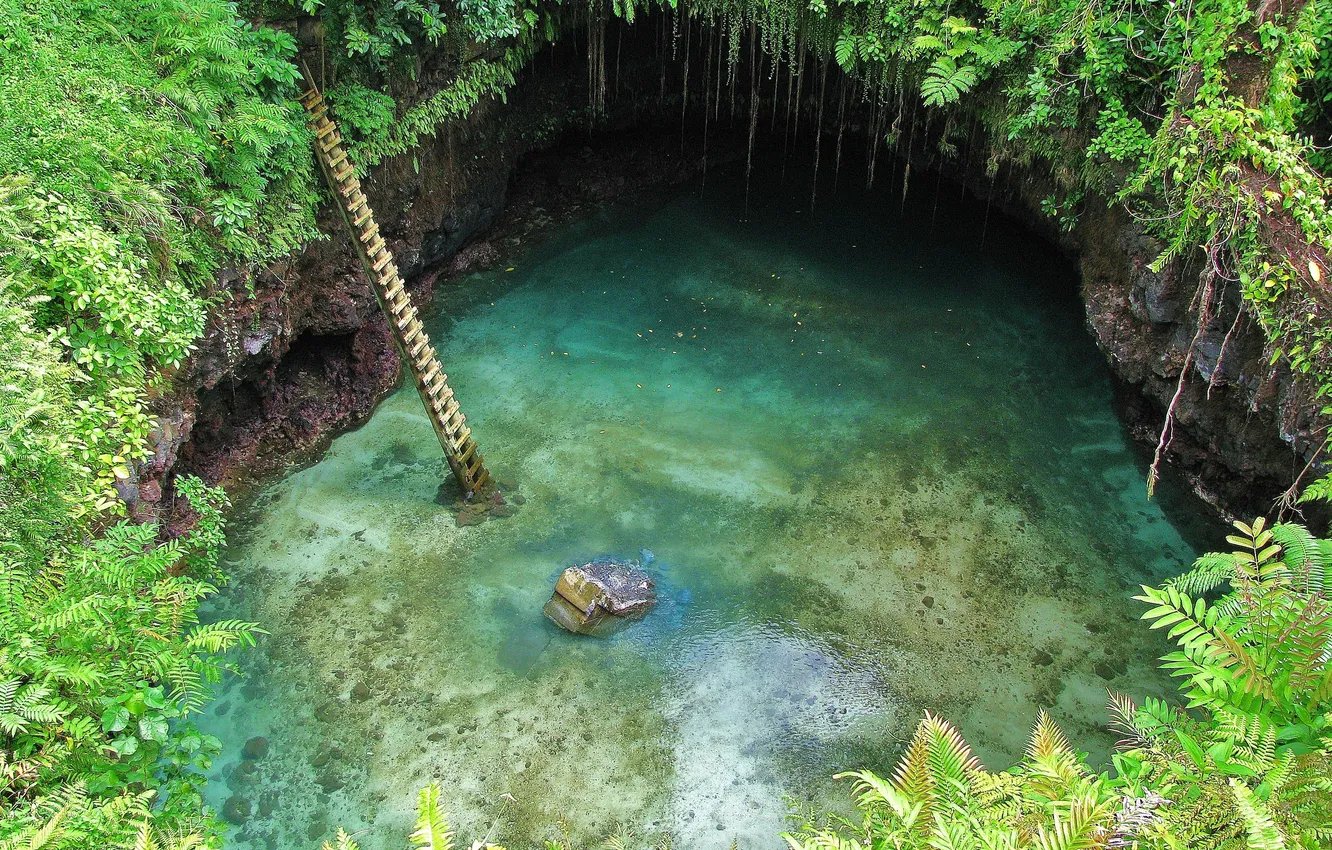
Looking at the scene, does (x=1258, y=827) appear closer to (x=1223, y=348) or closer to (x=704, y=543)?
(x=1223, y=348)

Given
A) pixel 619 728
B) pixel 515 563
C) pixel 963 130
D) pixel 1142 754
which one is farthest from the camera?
pixel 963 130

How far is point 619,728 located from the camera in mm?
5703

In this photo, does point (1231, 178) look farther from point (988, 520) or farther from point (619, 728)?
point (619, 728)

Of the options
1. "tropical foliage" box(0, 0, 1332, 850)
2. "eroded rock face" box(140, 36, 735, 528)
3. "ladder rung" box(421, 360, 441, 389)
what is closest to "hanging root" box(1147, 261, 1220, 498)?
"tropical foliage" box(0, 0, 1332, 850)

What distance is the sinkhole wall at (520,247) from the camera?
6.57 m

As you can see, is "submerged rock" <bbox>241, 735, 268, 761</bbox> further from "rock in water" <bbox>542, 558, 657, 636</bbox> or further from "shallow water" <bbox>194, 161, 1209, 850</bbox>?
"rock in water" <bbox>542, 558, 657, 636</bbox>

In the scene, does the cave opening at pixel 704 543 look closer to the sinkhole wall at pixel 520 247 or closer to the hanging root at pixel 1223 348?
the sinkhole wall at pixel 520 247

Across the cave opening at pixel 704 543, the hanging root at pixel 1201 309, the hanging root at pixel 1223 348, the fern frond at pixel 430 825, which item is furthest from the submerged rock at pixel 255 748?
the hanging root at pixel 1223 348

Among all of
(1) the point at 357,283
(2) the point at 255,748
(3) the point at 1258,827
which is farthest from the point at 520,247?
(3) the point at 1258,827

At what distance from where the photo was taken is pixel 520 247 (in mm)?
10289

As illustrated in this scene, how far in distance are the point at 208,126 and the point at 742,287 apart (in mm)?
5503

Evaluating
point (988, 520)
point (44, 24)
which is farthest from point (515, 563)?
point (44, 24)

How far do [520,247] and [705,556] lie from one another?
511cm

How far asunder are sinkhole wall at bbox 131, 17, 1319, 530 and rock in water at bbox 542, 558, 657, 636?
9.49 ft
